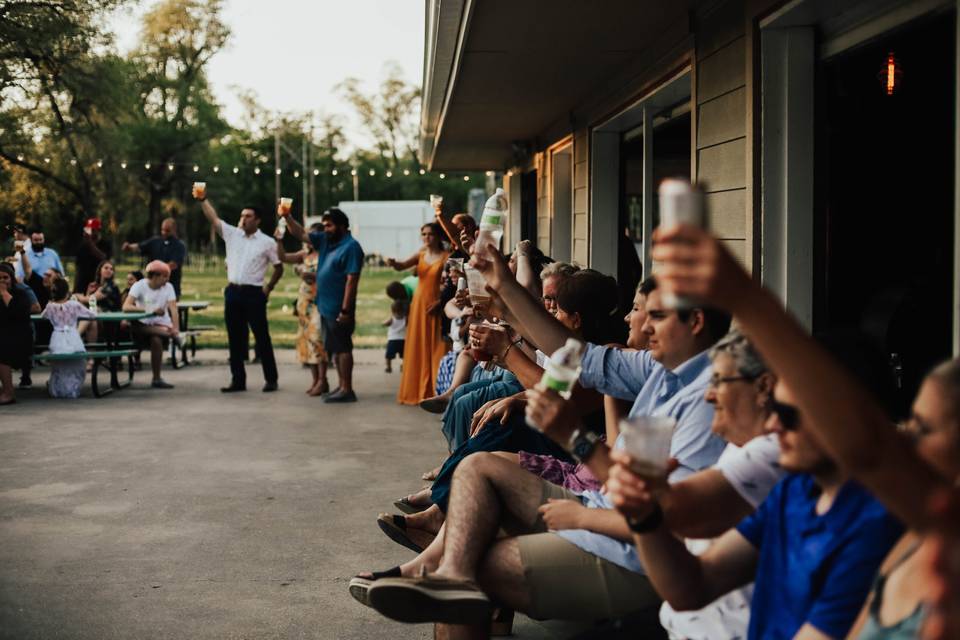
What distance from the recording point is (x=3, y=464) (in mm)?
6480

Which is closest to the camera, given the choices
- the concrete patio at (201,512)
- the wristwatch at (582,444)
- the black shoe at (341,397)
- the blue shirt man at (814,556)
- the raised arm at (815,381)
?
the raised arm at (815,381)

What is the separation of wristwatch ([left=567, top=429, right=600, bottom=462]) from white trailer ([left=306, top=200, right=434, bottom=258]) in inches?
1554

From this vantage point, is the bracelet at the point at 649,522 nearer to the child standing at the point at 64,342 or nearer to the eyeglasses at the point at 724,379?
the eyeglasses at the point at 724,379

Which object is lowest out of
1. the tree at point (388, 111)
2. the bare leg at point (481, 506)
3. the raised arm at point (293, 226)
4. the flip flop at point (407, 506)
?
the flip flop at point (407, 506)

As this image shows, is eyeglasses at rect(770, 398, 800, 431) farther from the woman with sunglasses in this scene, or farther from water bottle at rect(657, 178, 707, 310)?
→ water bottle at rect(657, 178, 707, 310)

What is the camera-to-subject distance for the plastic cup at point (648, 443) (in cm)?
181

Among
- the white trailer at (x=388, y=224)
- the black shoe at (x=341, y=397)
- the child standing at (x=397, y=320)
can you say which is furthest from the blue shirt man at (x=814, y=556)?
the white trailer at (x=388, y=224)

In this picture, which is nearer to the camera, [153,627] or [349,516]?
[153,627]

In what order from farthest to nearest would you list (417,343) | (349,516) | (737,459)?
(417,343) → (349,516) → (737,459)

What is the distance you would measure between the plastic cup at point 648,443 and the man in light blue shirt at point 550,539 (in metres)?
0.72

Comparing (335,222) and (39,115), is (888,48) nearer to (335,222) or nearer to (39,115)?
(335,222)

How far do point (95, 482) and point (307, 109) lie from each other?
48551 mm

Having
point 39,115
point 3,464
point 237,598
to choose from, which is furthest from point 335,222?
point 39,115

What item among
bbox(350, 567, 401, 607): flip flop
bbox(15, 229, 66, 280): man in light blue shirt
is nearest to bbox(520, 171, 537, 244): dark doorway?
bbox(15, 229, 66, 280): man in light blue shirt
